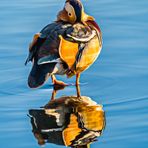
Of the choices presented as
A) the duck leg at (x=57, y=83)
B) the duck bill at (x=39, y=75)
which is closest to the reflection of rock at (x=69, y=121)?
the duck bill at (x=39, y=75)

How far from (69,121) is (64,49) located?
3.06ft

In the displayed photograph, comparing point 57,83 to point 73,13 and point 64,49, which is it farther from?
point 73,13

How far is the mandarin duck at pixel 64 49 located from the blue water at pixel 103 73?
0.21 metres

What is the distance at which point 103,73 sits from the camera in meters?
8.00

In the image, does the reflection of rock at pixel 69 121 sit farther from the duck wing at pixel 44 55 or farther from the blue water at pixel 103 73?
the duck wing at pixel 44 55

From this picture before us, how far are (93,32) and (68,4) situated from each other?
1.36 ft

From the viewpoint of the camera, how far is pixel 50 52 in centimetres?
735

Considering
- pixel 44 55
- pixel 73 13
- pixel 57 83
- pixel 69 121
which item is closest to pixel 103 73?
pixel 57 83

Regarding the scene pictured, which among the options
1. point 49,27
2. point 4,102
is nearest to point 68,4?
point 49,27

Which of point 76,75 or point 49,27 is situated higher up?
point 49,27

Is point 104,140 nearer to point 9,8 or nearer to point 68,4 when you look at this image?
point 68,4

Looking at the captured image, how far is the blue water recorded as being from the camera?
6.48m

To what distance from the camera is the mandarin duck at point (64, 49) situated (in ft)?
24.1

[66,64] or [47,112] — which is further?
[66,64]
